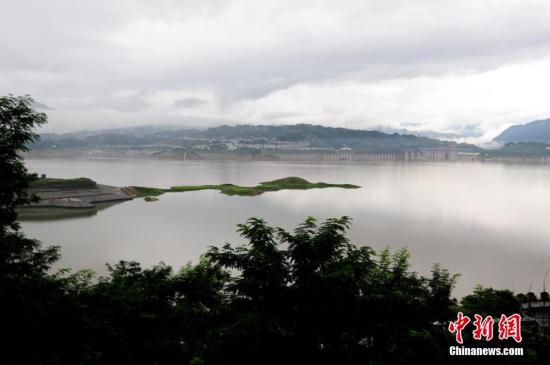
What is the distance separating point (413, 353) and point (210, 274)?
3.72 m

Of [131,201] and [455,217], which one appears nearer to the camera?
[455,217]

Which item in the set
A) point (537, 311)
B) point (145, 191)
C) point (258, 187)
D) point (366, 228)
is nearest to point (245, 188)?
point (258, 187)

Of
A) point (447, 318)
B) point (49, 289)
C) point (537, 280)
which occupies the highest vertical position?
point (49, 289)

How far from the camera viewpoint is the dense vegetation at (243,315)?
3801 mm

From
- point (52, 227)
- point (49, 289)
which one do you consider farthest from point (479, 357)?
point (52, 227)

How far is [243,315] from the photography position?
4.03 meters

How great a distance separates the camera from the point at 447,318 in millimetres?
5266

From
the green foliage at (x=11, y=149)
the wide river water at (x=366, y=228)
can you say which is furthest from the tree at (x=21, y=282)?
the wide river water at (x=366, y=228)

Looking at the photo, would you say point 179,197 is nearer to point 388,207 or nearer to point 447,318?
point 388,207

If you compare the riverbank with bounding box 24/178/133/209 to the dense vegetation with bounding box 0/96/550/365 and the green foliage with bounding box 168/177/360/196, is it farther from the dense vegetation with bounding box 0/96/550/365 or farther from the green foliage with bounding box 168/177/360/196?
the dense vegetation with bounding box 0/96/550/365

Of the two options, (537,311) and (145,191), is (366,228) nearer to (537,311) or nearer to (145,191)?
(537,311)

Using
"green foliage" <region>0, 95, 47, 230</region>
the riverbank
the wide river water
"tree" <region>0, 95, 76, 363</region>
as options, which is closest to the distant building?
the wide river water

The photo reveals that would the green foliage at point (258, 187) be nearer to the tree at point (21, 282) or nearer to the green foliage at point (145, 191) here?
the green foliage at point (145, 191)

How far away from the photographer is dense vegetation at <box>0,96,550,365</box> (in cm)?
380
